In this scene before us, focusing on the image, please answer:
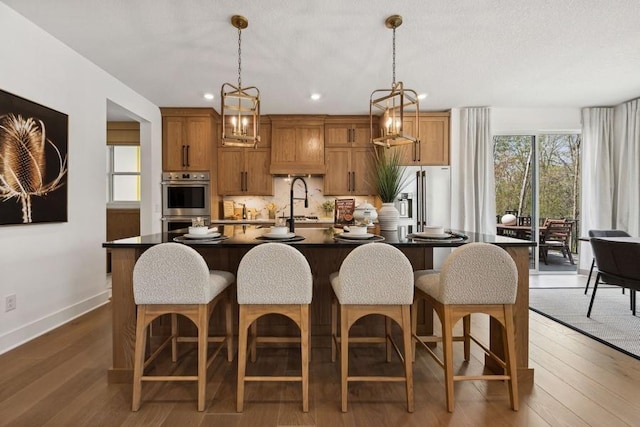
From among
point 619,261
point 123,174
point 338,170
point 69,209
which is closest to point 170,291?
point 69,209

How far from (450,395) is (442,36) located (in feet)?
9.00

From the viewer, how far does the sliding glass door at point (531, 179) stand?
204 inches

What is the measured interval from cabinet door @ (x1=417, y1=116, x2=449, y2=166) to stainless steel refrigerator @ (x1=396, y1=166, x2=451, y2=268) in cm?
20

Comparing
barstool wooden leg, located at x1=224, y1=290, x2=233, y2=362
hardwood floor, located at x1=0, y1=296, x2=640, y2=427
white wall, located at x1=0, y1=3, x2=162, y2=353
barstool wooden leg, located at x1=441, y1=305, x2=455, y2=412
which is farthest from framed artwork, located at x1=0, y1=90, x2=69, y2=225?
→ barstool wooden leg, located at x1=441, y1=305, x2=455, y2=412

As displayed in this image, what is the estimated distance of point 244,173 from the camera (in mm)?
5258


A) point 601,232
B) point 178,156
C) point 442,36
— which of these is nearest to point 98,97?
point 178,156

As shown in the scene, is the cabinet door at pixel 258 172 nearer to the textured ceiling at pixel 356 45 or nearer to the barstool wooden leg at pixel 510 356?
the textured ceiling at pixel 356 45

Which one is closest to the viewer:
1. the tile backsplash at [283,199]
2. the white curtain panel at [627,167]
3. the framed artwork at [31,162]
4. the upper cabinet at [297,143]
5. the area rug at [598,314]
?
the framed artwork at [31,162]

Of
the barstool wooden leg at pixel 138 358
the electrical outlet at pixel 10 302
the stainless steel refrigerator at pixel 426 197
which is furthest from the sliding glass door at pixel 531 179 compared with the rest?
the electrical outlet at pixel 10 302

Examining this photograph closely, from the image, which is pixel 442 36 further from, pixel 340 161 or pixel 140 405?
pixel 140 405

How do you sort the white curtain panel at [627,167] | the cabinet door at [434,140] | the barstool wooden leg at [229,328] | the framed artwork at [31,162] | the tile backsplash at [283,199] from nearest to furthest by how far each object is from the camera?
the barstool wooden leg at [229,328], the framed artwork at [31,162], the white curtain panel at [627,167], the cabinet door at [434,140], the tile backsplash at [283,199]

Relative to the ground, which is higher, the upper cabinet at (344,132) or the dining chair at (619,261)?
the upper cabinet at (344,132)

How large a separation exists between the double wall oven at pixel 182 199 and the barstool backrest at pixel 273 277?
3.42 m

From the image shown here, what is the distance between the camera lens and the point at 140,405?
1.77 meters
